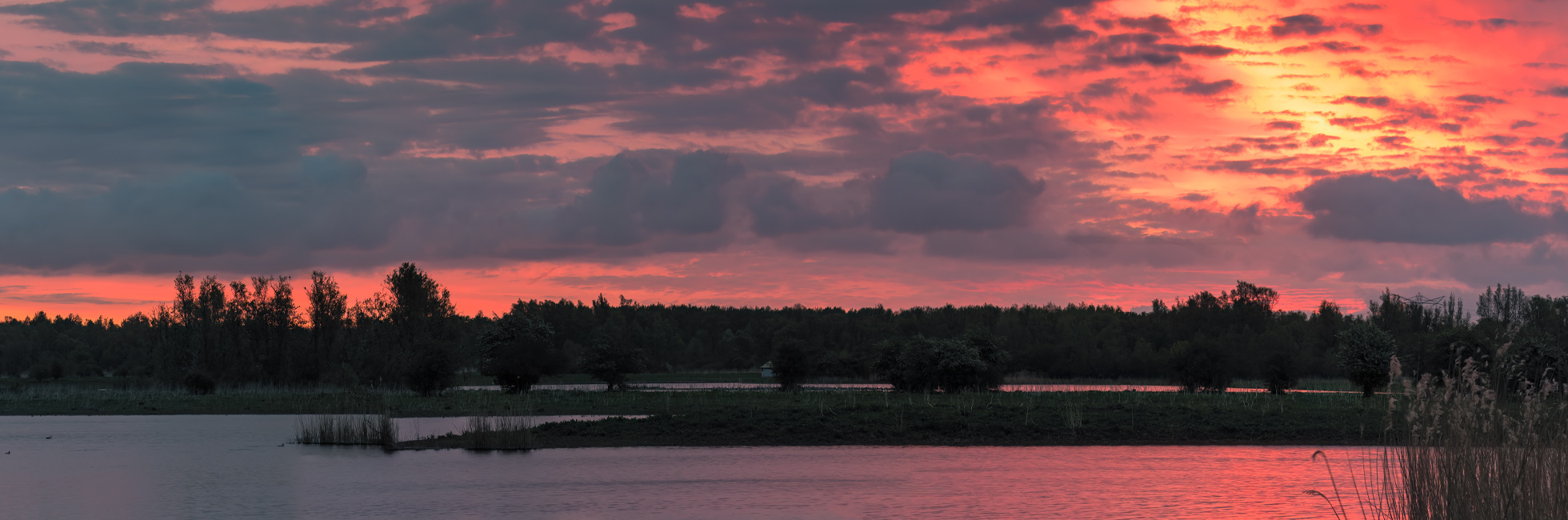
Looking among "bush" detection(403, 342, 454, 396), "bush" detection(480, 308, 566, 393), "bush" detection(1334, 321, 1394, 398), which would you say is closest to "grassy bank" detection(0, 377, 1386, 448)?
"bush" detection(1334, 321, 1394, 398)

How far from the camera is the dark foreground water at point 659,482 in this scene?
867 inches

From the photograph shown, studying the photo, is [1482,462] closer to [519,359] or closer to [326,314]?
[519,359]

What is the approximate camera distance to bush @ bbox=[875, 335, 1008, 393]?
7250 cm

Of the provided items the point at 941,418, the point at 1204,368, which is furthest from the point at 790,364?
the point at 941,418

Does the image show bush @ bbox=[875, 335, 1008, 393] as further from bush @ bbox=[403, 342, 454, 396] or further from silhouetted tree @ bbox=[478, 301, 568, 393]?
bush @ bbox=[403, 342, 454, 396]

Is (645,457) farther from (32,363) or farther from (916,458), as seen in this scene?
(32,363)

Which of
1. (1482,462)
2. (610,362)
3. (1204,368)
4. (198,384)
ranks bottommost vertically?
(1204,368)

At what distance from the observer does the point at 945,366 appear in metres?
72.3

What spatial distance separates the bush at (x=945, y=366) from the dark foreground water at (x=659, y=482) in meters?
33.8

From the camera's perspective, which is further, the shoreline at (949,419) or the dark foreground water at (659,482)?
the shoreline at (949,419)

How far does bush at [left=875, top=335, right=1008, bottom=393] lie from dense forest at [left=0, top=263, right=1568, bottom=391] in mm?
717

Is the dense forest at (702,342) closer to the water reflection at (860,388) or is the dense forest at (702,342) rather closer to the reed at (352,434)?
the water reflection at (860,388)

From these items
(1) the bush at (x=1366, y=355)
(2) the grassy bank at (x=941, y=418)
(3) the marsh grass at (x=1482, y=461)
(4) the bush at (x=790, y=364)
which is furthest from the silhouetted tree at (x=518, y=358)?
(3) the marsh grass at (x=1482, y=461)

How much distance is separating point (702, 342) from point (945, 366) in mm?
120366
